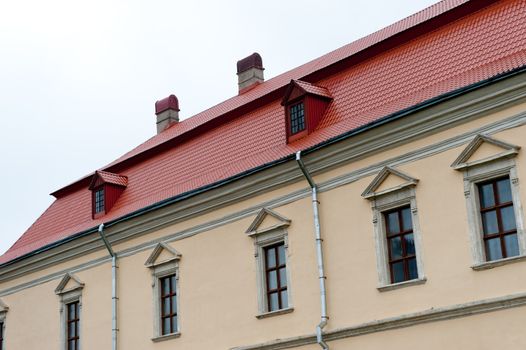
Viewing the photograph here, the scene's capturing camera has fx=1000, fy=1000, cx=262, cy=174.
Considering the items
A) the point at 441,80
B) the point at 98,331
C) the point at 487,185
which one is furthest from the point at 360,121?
the point at 98,331

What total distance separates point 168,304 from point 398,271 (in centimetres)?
720

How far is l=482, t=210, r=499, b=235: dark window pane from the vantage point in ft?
58.2

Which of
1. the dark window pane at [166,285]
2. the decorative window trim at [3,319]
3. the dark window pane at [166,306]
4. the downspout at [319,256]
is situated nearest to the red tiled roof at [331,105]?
the downspout at [319,256]

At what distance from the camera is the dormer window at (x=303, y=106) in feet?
72.2

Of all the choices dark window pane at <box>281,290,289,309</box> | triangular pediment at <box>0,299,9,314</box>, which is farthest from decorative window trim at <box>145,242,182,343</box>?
triangular pediment at <box>0,299,9,314</box>

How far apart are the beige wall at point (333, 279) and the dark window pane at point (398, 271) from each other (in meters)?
0.34

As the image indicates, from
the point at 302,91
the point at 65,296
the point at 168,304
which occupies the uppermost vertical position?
the point at 302,91

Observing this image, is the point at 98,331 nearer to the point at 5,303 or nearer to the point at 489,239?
the point at 5,303

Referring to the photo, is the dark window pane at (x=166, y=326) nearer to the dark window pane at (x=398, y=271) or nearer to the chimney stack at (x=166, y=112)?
the dark window pane at (x=398, y=271)

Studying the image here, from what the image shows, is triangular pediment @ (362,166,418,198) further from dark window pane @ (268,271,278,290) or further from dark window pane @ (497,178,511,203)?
dark window pane @ (268,271,278,290)

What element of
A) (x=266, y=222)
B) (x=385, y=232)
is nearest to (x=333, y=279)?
(x=385, y=232)

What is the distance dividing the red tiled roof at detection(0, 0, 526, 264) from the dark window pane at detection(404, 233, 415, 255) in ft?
8.02

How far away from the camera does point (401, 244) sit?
1931 centimetres

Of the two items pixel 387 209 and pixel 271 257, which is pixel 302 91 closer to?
pixel 271 257
